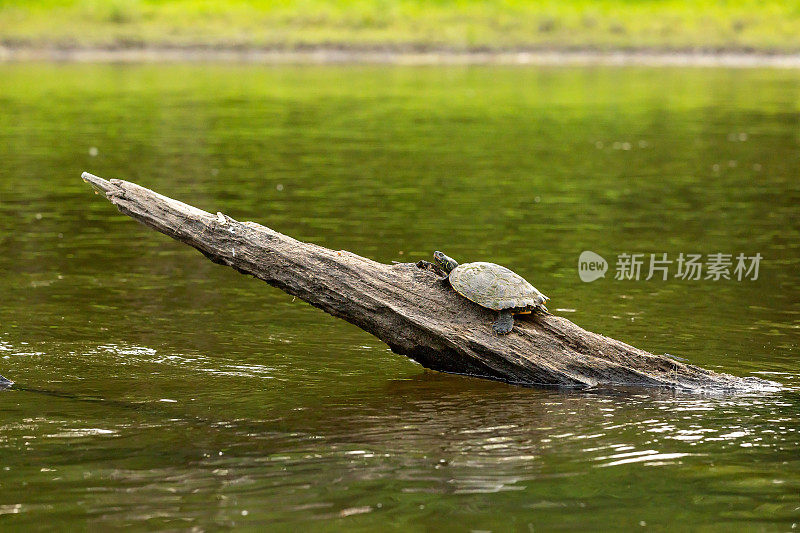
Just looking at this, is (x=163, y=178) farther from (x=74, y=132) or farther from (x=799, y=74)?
(x=799, y=74)

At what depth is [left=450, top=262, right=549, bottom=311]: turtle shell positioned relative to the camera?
11.0 m

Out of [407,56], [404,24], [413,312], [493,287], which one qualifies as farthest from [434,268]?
[404,24]

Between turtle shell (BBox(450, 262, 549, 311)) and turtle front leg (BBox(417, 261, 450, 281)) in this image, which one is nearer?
turtle shell (BBox(450, 262, 549, 311))

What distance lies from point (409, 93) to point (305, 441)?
45.3 meters

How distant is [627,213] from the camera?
2278 centimetres

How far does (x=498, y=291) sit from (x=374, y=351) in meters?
2.73

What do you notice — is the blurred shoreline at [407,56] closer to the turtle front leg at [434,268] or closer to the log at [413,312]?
the turtle front leg at [434,268]

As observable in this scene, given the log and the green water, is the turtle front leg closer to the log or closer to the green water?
the log

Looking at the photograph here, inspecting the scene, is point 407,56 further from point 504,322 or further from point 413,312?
point 504,322

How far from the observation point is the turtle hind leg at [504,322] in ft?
36.7

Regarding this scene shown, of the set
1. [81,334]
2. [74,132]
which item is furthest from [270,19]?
[81,334]

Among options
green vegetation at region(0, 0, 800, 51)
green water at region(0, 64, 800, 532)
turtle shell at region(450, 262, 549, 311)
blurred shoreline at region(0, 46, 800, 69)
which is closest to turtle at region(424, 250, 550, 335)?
turtle shell at region(450, 262, 549, 311)

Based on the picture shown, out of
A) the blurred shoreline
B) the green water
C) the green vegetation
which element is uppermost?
the green vegetation

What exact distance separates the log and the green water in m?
0.29
